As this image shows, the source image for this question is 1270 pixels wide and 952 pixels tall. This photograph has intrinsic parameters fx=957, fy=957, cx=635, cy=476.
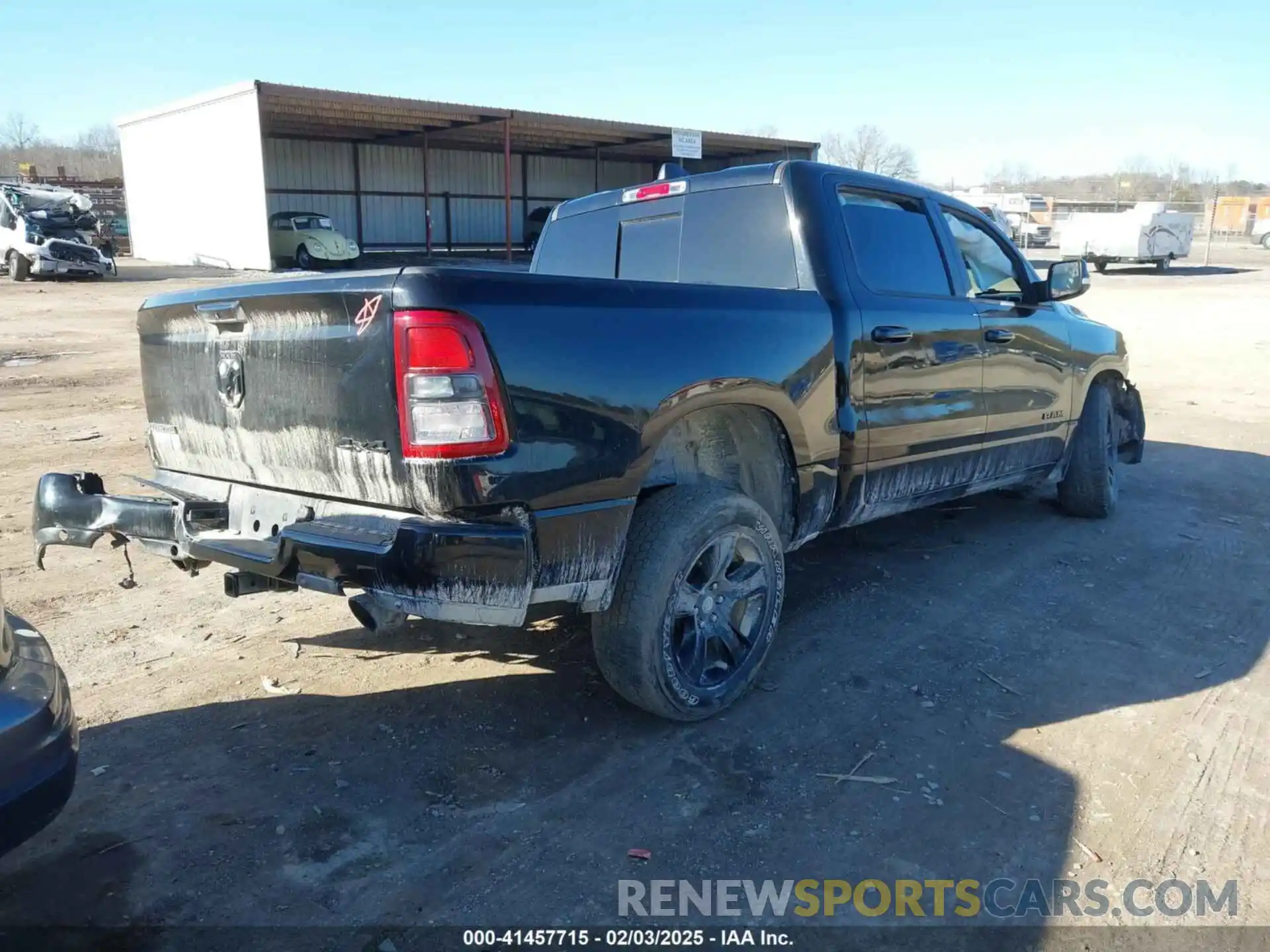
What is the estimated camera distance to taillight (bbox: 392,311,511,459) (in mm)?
2609

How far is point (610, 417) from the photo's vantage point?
2.94 meters

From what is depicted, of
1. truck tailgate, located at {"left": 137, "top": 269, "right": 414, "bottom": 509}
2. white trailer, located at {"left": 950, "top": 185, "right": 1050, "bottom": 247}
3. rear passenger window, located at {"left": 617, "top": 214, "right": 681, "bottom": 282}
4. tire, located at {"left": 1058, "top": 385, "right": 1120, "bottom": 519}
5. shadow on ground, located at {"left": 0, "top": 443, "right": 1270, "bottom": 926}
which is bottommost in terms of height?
shadow on ground, located at {"left": 0, "top": 443, "right": 1270, "bottom": 926}

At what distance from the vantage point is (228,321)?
10.4ft

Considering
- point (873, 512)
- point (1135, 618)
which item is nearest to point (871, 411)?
point (873, 512)

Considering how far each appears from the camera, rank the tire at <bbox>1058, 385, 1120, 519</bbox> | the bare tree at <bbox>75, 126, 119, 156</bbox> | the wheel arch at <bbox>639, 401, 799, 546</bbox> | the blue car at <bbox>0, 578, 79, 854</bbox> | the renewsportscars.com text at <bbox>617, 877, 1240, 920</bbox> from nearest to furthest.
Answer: the blue car at <bbox>0, 578, 79, 854</bbox> → the renewsportscars.com text at <bbox>617, 877, 1240, 920</bbox> → the wheel arch at <bbox>639, 401, 799, 546</bbox> → the tire at <bbox>1058, 385, 1120, 519</bbox> → the bare tree at <bbox>75, 126, 119, 156</bbox>

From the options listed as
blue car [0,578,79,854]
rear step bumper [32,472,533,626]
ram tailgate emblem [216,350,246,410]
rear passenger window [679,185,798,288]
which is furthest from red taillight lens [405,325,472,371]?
rear passenger window [679,185,798,288]

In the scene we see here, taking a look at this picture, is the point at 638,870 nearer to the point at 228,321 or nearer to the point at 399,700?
the point at 399,700

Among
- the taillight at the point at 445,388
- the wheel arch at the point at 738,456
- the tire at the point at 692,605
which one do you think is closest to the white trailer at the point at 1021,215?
the wheel arch at the point at 738,456

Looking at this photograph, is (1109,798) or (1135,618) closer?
(1109,798)

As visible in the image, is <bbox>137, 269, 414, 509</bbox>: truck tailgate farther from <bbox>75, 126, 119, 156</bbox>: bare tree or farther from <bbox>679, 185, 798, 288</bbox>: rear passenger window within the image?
<bbox>75, 126, 119, 156</bbox>: bare tree

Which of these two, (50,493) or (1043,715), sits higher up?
(50,493)

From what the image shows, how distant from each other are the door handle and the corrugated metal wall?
32333 millimetres

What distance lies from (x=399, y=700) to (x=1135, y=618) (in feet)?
11.0

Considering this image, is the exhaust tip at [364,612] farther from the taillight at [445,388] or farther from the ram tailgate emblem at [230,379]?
the ram tailgate emblem at [230,379]
